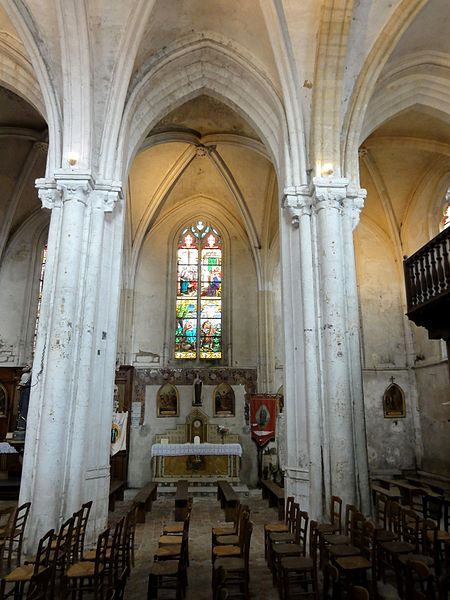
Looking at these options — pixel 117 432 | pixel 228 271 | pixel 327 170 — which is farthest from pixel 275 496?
pixel 228 271

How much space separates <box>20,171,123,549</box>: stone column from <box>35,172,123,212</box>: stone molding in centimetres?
2

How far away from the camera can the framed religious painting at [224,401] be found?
52.6 ft

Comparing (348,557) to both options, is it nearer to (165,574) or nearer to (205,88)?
(165,574)

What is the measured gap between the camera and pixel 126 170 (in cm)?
1009

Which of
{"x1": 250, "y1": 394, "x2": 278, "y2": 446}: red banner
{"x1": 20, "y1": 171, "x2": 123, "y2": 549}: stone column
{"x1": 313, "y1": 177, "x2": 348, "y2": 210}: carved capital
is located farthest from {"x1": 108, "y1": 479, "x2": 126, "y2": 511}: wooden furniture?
{"x1": 313, "y1": 177, "x2": 348, "y2": 210}: carved capital

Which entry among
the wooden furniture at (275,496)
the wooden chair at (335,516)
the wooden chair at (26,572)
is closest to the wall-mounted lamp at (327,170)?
the wooden chair at (335,516)

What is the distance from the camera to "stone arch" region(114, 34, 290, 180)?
33.2ft

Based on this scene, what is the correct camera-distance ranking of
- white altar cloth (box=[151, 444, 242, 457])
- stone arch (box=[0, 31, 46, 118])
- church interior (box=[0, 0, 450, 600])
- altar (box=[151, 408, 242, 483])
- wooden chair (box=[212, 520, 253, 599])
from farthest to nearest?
altar (box=[151, 408, 242, 483])
white altar cloth (box=[151, 444, 242, 457])
stone arch (box=[0, 31, 46, 118])
church interior (box=[0, 0, 450, 600])
wooden chair (box=[212, 520, 253, 599])

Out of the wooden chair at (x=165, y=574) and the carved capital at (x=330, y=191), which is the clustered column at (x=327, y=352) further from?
the wooden chair at (x=165, y=574)

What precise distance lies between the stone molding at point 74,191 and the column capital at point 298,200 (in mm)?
3367

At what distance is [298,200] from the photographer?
912 cm

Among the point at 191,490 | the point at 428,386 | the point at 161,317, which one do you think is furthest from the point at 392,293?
the point at 191,490

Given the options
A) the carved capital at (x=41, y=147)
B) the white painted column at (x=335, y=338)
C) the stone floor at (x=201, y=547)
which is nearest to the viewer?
the stone floor at (x=201, y=547)

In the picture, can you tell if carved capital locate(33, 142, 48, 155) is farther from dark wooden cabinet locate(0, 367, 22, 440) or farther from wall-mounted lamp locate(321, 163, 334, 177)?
wall-mounted lamp locate(321, 163, 334, 177)
